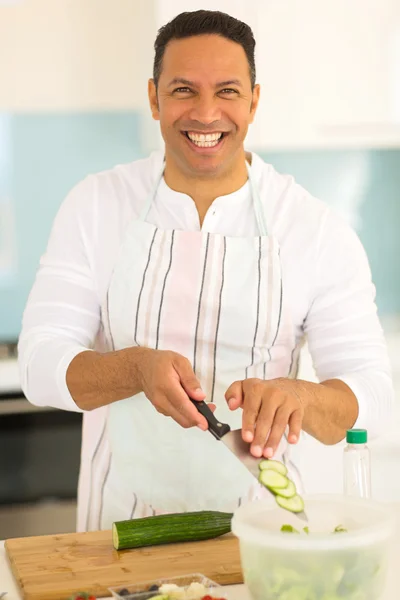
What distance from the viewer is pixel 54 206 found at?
11.1 ft

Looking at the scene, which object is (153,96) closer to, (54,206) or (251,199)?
(251,199)

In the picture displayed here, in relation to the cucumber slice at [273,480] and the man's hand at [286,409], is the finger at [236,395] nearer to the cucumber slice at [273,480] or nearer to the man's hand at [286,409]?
the man's hand at [286,409]

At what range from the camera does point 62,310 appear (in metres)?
1.77

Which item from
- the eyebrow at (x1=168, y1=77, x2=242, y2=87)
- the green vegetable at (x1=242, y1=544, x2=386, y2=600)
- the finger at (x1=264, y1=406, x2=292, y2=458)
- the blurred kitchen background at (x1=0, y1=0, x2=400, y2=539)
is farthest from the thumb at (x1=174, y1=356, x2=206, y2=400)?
the blurred kitchen background at (x1=0, y1=0, x2=400, y2=539)

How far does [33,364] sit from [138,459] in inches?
10.4

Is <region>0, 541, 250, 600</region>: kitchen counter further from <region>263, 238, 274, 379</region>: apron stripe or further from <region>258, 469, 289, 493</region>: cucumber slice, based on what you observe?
<region>263, 238, 274, 379</region>: apron stripe

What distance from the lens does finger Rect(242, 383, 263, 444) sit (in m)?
1.35

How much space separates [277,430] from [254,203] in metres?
0.60

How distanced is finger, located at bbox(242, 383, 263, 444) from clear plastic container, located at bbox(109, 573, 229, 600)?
0.68 feet

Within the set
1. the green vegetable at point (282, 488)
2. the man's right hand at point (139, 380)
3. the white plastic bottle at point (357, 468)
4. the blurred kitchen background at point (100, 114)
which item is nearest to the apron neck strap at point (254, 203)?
the man's right hand at point (139, 380)

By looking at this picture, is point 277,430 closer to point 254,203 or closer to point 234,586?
point 234,586

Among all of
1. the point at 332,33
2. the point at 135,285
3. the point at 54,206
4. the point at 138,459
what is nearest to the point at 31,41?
the point at 54,206

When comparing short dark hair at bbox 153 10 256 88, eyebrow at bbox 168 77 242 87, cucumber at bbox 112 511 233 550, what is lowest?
cucumber at bbox 112 511 233 550

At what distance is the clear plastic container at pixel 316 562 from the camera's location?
1.11m
